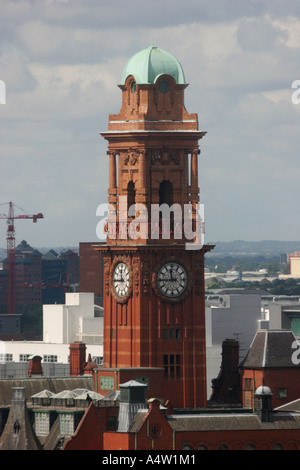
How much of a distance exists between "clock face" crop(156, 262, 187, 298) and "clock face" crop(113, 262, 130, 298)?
285 centimetres

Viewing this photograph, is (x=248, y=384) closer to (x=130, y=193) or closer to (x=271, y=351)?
(x=271, y=351)

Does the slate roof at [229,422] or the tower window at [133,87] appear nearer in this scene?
the slate roof at [229,422]

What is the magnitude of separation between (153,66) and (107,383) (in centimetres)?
2744

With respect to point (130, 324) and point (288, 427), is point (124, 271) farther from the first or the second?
point (288, 427)

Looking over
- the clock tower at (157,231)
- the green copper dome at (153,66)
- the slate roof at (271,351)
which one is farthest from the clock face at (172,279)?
the green copper dome at (153,66)

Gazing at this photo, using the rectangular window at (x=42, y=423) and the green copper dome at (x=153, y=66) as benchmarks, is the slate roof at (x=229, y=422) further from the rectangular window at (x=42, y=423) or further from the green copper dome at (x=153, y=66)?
the green copper dome at (x=153, y=66)

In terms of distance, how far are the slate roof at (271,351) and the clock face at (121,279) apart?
13.6 m

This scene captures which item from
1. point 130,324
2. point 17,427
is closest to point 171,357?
point 130,324

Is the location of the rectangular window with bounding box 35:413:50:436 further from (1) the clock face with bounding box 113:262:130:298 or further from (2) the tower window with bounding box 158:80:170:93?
(2) the tower window with bounding box 158:80:170:93

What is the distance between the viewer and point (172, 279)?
567ft

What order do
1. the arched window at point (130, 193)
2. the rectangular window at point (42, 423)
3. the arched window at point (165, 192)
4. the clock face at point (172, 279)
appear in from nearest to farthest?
the rectangular window at point (42, 423) → the clock face at point (172, 279) → the arched window at point (130, 193) → the arched window at point (165, 192)

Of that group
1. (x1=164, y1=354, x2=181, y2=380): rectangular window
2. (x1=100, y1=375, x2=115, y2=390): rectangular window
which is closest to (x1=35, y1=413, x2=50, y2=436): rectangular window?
(x1=100, y1=375, x2=115, y2=390): rectangular window

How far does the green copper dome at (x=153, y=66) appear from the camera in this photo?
565 ft
